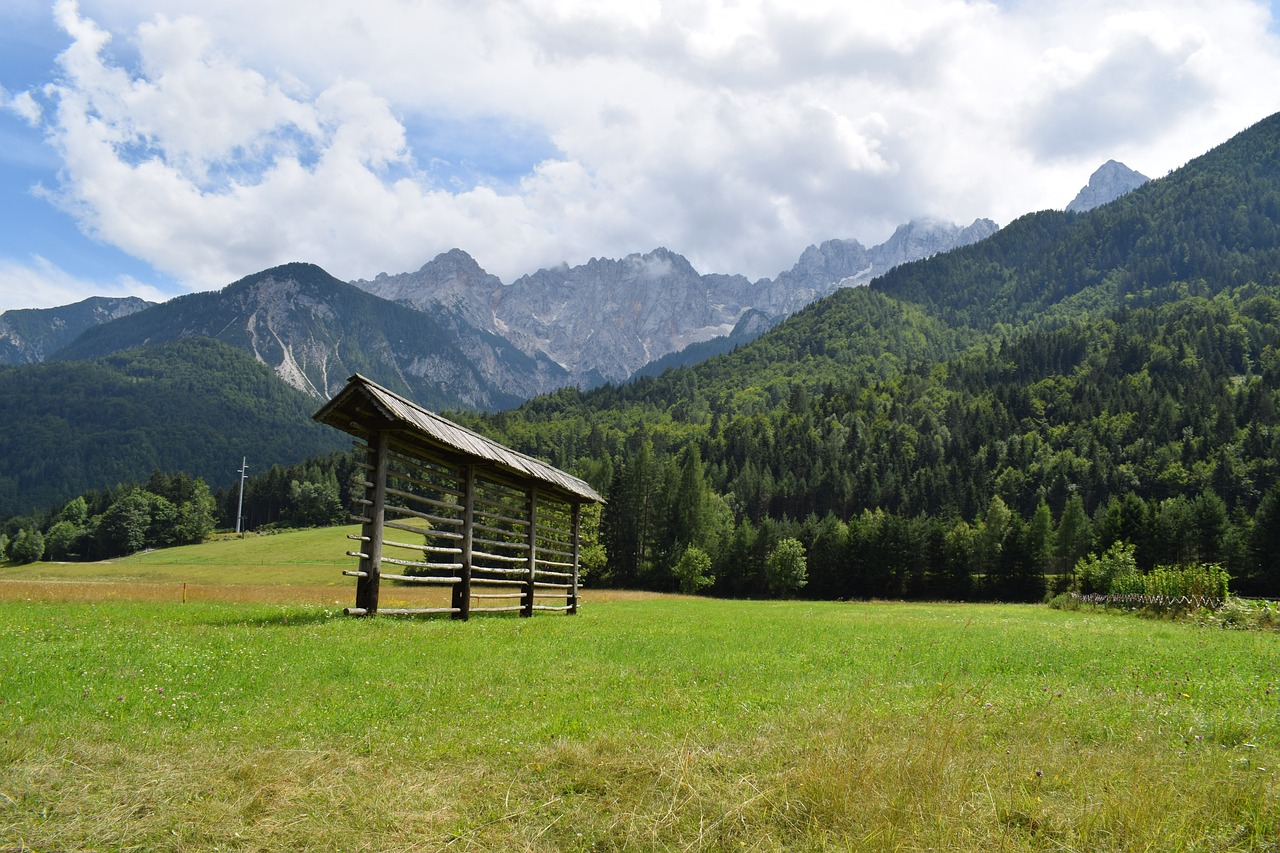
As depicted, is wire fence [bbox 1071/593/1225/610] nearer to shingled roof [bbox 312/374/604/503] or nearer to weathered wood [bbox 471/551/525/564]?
weathered wood [bbox 471/551/525/564]

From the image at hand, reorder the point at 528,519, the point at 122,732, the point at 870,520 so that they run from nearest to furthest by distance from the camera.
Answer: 1. the point at 122,732
2. the point at 528,519
3. the point at 870,520

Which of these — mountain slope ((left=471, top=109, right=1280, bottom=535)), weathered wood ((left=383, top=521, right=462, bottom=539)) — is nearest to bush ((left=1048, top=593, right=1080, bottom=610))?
weathered wood ((left=383, top=521, right=462, bottom=539))

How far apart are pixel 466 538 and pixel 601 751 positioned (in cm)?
1355

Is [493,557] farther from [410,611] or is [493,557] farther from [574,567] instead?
[574,567]

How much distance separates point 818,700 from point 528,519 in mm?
16336

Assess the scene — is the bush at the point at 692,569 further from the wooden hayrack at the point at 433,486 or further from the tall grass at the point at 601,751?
the tall grass at the point at 601,751

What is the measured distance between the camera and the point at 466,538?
64.2ft

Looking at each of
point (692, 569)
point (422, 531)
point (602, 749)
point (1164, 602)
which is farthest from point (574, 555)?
point (692, 569)

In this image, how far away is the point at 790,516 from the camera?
13812cm

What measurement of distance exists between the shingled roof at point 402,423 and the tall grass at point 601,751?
556 cm

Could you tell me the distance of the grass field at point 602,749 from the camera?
4988 millimetres

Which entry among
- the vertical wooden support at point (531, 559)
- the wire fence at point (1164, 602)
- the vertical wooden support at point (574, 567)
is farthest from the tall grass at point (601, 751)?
the wire fence at point (1164, 602)

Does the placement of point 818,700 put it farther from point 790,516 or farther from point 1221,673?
point 790,516

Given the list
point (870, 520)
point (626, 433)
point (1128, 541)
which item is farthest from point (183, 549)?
point (1128, 541)
